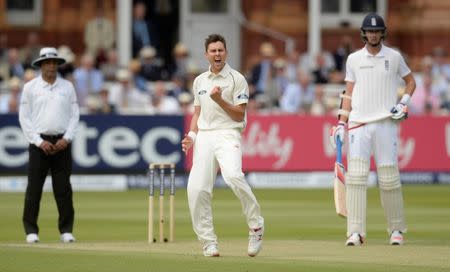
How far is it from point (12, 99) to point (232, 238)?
8.48 m

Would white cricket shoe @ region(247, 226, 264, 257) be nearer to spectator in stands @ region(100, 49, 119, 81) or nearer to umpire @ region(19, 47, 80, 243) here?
umpire @ region(19, 47, 80, 243)

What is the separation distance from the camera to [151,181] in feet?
42.2

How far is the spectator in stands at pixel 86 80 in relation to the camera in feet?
73.4

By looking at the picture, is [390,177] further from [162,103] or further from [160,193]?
[162,103]

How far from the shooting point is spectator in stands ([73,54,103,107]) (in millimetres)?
22375

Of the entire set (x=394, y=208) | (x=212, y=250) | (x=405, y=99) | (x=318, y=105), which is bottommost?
(x=212, y=250)

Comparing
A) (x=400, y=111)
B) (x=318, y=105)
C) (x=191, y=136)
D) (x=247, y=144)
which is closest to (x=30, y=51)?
(x=247, y=144)

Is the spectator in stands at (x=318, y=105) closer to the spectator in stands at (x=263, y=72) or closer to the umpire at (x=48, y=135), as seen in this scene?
the spectator in stands at (x=263, y=72)

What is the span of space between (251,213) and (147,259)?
2.75ft

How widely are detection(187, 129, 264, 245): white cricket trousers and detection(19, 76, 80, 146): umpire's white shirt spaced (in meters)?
2.34

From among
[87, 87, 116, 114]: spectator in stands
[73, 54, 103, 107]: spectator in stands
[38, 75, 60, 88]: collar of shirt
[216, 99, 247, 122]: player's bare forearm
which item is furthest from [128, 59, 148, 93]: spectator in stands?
[216, 99, 247, 122]: player's bare forearm

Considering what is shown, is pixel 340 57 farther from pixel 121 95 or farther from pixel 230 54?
pixel 121 95

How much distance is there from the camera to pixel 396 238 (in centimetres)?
1271

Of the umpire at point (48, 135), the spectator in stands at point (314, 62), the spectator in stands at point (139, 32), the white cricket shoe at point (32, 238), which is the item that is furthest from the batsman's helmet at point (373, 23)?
the spectator in stands at point (139, 32)
